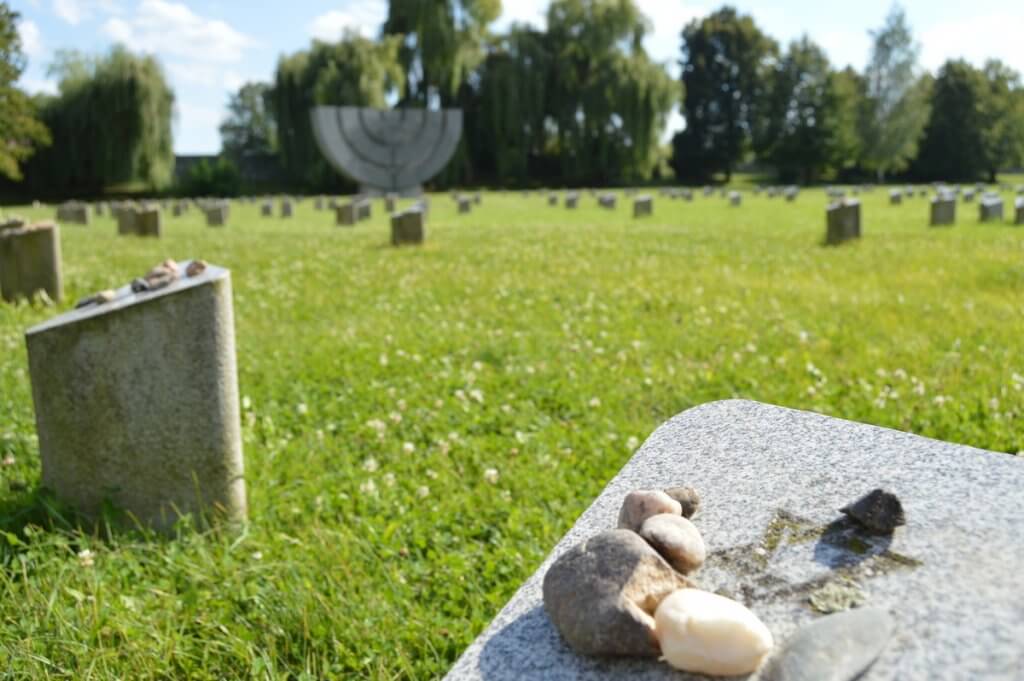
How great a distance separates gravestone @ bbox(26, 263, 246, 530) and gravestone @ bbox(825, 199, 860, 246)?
12.7 metres

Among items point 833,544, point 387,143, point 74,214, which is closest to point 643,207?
point 74,214

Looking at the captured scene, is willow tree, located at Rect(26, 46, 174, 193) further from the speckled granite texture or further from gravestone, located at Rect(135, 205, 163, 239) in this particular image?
the speckled granite texture

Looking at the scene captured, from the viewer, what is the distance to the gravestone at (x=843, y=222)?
14.1 metres

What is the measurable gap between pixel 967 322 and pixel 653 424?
3.89 m

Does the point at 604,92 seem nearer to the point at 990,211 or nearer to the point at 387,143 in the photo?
the point at 387,143

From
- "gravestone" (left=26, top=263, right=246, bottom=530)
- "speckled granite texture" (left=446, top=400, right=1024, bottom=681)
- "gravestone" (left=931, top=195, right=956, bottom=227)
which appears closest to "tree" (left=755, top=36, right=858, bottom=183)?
"gravestone" (left=931, top=195, right=956, bottom=227)

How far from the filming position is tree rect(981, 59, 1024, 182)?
60.7 m

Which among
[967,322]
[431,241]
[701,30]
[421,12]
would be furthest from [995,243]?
[701,30]

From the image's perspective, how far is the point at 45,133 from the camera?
20.5m

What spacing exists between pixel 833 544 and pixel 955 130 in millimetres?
69948

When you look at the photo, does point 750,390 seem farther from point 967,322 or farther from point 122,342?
point 122,342

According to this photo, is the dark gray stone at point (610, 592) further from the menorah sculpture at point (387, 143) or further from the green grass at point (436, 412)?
the menorah sculpture at point (387, 143)

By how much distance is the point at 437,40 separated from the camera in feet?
144

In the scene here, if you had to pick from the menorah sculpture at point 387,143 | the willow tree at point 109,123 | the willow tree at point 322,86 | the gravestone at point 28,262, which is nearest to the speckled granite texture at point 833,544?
the gravestone at point 28,262
